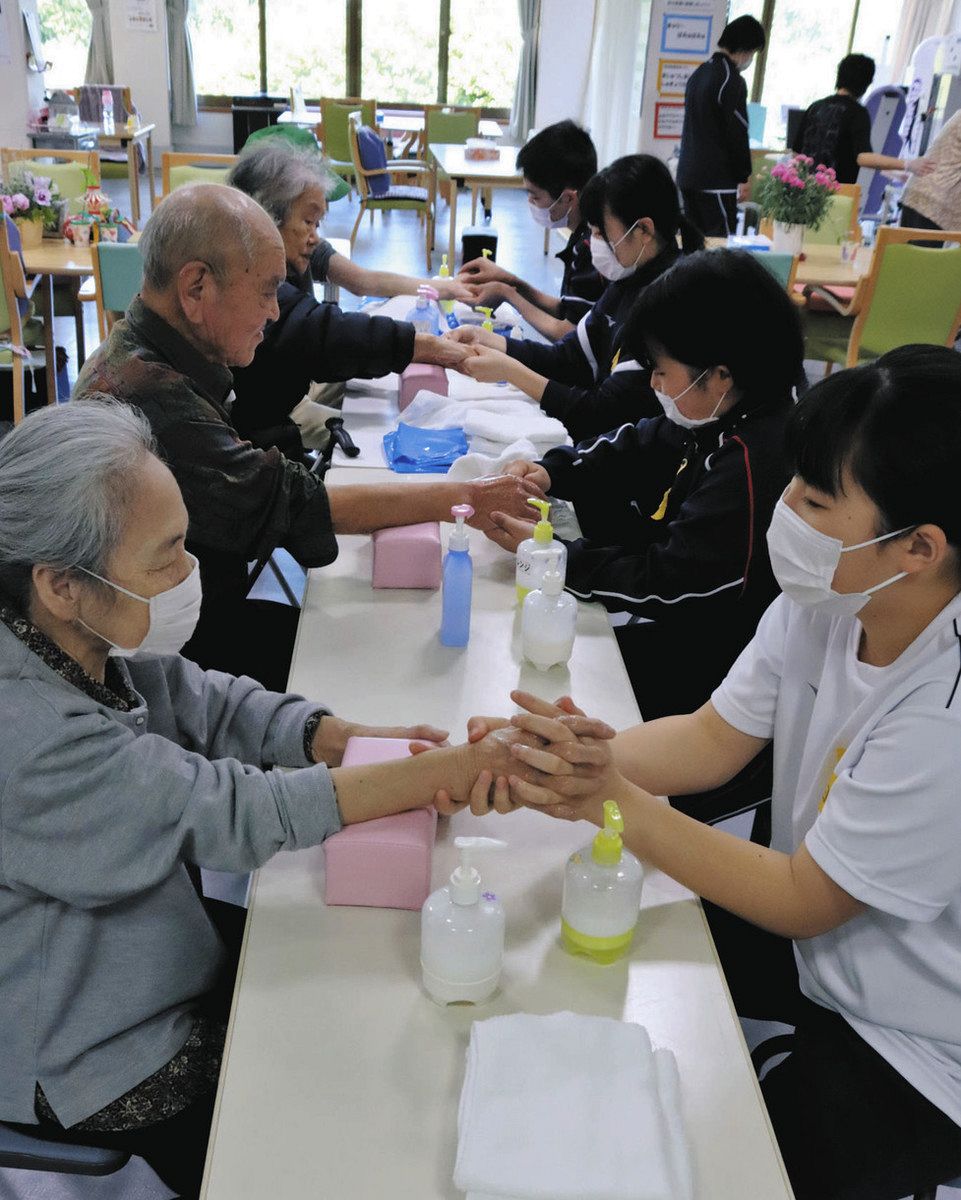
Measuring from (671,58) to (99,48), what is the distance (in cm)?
638

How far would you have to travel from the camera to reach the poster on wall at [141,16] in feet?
33.4

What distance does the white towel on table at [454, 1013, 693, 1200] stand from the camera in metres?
0.87

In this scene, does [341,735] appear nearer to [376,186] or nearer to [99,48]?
[376,186]

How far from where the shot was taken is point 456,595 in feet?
5.59

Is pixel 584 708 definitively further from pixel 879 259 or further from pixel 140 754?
pixel 879 259

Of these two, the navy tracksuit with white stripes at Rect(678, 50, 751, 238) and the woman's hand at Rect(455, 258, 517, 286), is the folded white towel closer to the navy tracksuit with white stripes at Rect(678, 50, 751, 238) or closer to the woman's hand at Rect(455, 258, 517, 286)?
the woman's hand at Rect(455, 258, 517, 286)

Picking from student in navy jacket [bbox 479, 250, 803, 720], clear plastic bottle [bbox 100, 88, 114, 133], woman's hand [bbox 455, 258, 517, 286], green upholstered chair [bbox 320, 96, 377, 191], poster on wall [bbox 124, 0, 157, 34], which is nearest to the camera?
student in navy jacket [bbox 479, 250, 803, 720]

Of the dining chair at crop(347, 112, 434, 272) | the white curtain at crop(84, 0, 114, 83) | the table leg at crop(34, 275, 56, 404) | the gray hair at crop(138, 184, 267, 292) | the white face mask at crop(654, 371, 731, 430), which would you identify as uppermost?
the white curtain at crop(84, 0, 114, 83)

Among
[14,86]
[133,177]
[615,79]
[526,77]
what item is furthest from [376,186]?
[526,77]

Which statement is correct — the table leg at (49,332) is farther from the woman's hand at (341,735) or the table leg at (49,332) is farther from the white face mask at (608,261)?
the woman's hand at (341,735)

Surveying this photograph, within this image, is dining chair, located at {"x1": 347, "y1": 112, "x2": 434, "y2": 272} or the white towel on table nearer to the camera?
the white towel on table

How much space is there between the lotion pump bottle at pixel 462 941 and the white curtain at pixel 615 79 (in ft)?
23.3

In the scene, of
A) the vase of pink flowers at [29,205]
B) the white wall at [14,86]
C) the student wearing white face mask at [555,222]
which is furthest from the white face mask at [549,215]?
the white wall at [14,86]

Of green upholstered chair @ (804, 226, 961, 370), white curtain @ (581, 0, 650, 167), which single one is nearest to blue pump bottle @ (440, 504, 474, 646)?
green upholstered chair @ (804, 226, 961, 370)
